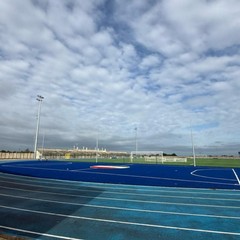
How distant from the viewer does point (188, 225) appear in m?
7.38

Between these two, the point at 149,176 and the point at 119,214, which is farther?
Answer: the point at 149,176

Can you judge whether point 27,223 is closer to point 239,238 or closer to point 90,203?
point 90,203

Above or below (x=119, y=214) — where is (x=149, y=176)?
above

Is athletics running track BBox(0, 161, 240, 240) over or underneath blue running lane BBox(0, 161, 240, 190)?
underneath

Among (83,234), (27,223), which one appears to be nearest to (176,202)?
(83,234)

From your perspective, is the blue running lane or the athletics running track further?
the blue running lane

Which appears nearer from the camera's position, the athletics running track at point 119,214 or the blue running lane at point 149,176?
the athletics running track at point 119,214

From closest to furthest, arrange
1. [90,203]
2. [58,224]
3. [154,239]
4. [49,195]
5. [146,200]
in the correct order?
[154,239] → [58,224] → [90,203] → [146,200] → [49,195]

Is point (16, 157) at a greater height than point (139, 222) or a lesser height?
greater

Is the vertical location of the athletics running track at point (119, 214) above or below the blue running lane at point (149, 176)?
below

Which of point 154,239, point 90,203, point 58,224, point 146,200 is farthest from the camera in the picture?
point 146,200

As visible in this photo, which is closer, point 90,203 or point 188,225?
point 188,225

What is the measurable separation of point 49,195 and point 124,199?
3.59 m

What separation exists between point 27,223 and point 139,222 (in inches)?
132
